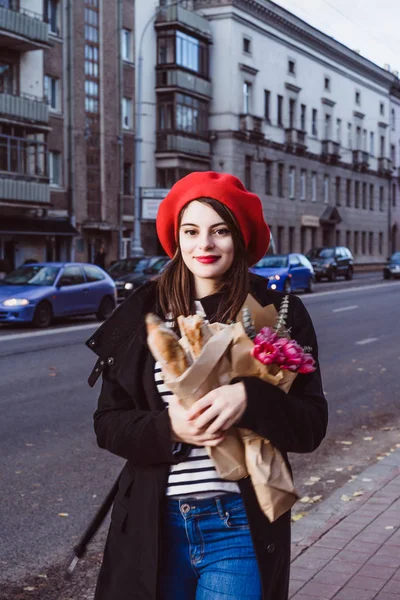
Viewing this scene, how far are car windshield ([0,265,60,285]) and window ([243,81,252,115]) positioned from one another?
34.8 m

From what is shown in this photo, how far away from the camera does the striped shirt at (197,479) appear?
8.25 feet

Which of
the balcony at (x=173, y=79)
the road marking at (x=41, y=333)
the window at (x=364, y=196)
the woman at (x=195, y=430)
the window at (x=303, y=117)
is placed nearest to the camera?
the woman at (x=195, y=430)

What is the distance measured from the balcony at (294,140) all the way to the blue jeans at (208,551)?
60198 millimetres

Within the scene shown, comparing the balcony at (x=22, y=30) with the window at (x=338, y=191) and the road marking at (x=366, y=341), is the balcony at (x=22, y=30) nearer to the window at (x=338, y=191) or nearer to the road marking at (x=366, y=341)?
the road marking at (x=366, y=341)

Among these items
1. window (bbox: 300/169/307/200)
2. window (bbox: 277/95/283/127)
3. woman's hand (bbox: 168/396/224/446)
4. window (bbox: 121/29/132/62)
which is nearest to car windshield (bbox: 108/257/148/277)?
window (bbox: 121/29/132/62)

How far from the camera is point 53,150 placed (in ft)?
132

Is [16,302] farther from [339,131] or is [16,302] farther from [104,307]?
[339,131]

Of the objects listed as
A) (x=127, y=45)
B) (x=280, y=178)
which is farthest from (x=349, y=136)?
(x=127, y=45)

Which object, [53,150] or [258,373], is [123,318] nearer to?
[258,373]

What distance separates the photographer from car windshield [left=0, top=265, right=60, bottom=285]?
71.4 ft

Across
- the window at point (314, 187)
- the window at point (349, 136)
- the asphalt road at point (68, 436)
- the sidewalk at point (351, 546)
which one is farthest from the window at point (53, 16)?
the window at point (349, 136)

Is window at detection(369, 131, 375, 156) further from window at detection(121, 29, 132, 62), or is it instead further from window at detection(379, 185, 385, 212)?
window at detection(121, 29, 132, 62)

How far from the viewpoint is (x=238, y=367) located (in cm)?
239

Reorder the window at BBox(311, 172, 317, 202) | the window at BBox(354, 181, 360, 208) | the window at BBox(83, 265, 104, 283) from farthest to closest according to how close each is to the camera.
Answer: the window at BBox(354, 181, 360, 208) < the window at BBox(311, 172, 317, 202) < the window at BBox(83, 265, 104, 283)
